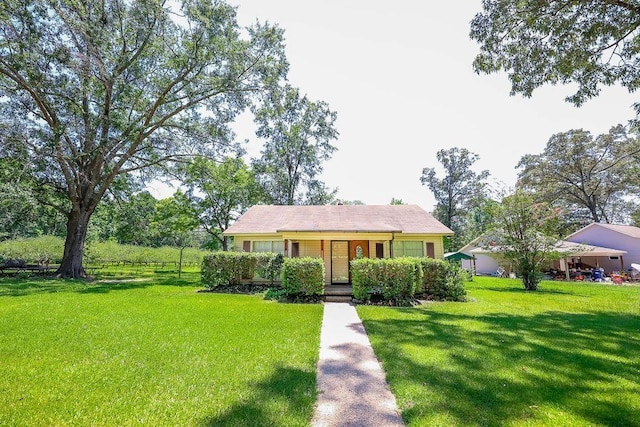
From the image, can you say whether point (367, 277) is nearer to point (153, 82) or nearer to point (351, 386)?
point (351, 386)

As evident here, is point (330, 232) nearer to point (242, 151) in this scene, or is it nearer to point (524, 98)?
point (524, 98)

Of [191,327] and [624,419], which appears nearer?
[624,419]

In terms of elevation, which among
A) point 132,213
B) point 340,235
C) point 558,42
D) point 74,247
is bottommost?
point 74,247

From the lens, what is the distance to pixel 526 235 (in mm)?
15562

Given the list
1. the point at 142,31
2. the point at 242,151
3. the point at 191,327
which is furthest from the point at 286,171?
the point at 191,327

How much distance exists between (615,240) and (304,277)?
29.1 metres

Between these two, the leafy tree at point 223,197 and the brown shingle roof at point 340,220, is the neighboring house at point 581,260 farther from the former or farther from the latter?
the leafy tree at point 223,197

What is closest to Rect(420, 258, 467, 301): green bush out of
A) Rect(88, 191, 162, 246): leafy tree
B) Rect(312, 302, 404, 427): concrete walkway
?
Rect(312, 302, 404, 427): concrete walkway

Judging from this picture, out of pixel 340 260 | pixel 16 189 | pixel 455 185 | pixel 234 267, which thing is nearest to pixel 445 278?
pixel 340 260

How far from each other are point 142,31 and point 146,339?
56.4ft

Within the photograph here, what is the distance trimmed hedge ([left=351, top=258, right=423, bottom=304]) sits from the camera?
10.3m

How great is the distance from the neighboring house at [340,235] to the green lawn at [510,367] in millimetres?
5530

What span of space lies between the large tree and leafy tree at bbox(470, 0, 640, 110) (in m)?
12.5

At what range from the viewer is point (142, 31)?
16.2 metres
